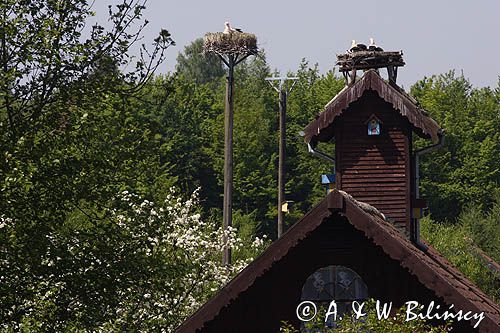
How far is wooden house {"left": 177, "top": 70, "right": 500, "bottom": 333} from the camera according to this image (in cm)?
1784

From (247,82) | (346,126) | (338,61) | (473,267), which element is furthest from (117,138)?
(247,82)

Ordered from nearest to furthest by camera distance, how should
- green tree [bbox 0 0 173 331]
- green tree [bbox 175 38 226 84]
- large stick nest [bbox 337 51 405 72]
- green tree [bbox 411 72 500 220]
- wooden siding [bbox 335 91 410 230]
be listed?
green tree [bbox 0 0 173 331] < wooden siding [bbox 335 91 410 230] < large stick nest [bbox 337 51 405 72] < green tree [bbox 411 72 500 220] < green tree [bbox 175 38 226 84]

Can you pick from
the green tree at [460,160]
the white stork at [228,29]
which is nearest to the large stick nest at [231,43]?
the white stork at [228,29]

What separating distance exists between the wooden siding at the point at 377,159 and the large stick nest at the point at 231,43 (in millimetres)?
20381

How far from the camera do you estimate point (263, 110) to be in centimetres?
7769

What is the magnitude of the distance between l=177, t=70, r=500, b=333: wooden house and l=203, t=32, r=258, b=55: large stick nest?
800 inches

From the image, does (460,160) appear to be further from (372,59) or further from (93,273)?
(93,273)

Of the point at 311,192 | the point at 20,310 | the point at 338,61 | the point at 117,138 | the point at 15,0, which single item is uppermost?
the point at 311,192

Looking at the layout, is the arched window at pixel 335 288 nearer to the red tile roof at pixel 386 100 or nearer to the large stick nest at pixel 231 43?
the red tile roof at pixel 386 100

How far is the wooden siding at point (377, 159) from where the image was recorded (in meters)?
22.0

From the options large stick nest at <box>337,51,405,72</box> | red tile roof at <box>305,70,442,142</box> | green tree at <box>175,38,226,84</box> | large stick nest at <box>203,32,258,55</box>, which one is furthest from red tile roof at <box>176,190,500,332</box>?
green tree at <box>175,38,226,84</box>

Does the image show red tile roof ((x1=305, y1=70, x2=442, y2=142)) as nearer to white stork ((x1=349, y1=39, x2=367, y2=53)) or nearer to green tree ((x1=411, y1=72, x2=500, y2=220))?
white stork ((x1=349, y1=39, x2=367, y2=53))

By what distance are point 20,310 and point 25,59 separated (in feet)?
10.6

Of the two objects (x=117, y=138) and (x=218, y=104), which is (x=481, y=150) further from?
(x=117, y=138)
